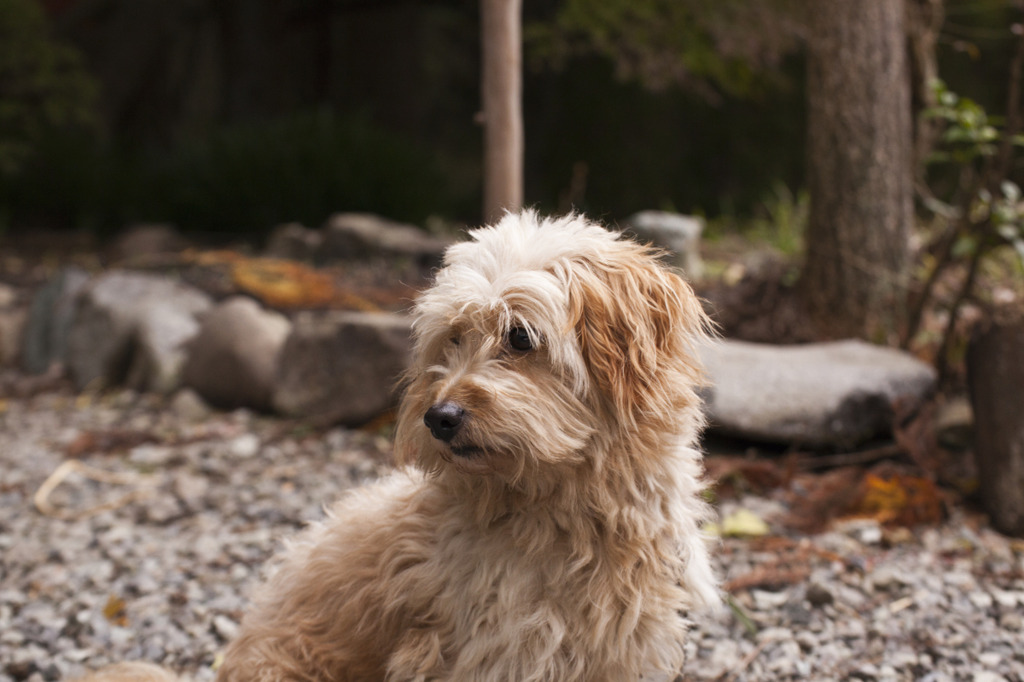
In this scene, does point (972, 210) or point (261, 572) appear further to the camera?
point (972, 210)

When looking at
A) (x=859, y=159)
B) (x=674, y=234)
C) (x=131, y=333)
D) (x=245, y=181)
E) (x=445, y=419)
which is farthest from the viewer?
(x=245, y=181)

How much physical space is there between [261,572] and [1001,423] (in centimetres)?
335

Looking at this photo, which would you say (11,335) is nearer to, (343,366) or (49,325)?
(49,325)

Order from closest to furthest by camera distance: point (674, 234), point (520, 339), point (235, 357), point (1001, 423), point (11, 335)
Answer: point (520, 339) < point (1001, 423) < point (235, 357) < point (674, 234) < point (11, 335)

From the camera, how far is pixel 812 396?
4.64 meters

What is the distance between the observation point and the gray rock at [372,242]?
27.2ft

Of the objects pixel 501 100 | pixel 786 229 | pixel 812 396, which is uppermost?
pixel 501 100

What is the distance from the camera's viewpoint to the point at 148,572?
3.78m

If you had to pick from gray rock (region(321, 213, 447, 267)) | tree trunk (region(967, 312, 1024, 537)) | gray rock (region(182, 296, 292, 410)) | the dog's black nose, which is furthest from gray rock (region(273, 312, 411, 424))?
the dog's black nose

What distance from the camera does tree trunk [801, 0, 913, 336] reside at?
17.1ft

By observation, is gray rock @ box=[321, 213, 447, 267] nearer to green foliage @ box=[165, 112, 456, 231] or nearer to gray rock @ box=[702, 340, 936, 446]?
green foliage @ box=[165, 112, 456, 231]

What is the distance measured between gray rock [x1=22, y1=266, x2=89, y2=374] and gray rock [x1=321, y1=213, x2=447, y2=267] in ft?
7.70

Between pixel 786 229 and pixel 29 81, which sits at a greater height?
pixel 29 81

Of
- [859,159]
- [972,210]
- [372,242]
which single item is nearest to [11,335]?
[372,242]
